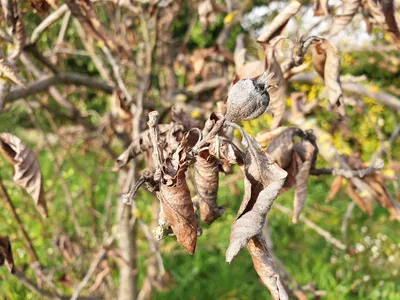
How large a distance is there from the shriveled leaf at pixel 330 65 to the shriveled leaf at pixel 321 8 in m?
0.12

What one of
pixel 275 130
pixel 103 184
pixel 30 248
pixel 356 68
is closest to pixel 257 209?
pixel 275 130

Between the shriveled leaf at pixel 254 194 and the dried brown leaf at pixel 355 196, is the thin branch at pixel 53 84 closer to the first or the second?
the shriveled leaf at pixel 254 194

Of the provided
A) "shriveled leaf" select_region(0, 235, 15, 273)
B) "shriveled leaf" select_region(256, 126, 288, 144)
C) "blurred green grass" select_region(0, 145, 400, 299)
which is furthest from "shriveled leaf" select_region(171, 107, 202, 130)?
"blurred green grass" select_region(0, 145, 400, 299)

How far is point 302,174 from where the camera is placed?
74 centimetres

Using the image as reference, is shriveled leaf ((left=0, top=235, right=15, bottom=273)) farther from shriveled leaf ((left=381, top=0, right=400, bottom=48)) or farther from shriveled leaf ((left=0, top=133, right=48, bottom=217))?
shriveled leaf ((left=381, top=0, right=400, bottom=48))

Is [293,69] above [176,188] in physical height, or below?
below

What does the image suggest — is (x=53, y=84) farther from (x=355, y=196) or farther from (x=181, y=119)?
(x=355, y=196)

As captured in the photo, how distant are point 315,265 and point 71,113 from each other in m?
2.06

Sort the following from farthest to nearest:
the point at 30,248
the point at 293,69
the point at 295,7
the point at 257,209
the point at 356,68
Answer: the point at 356,68 < the point at 30,248 < the point at 293,69 < the point at 295,7 < the point at 257,209

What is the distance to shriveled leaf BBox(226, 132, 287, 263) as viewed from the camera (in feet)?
1.67

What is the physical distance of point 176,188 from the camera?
56 centimetres

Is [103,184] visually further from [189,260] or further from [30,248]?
[30,248]

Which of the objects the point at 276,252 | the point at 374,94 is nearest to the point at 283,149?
the point at 374,94

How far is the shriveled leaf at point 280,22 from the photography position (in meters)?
0.78
